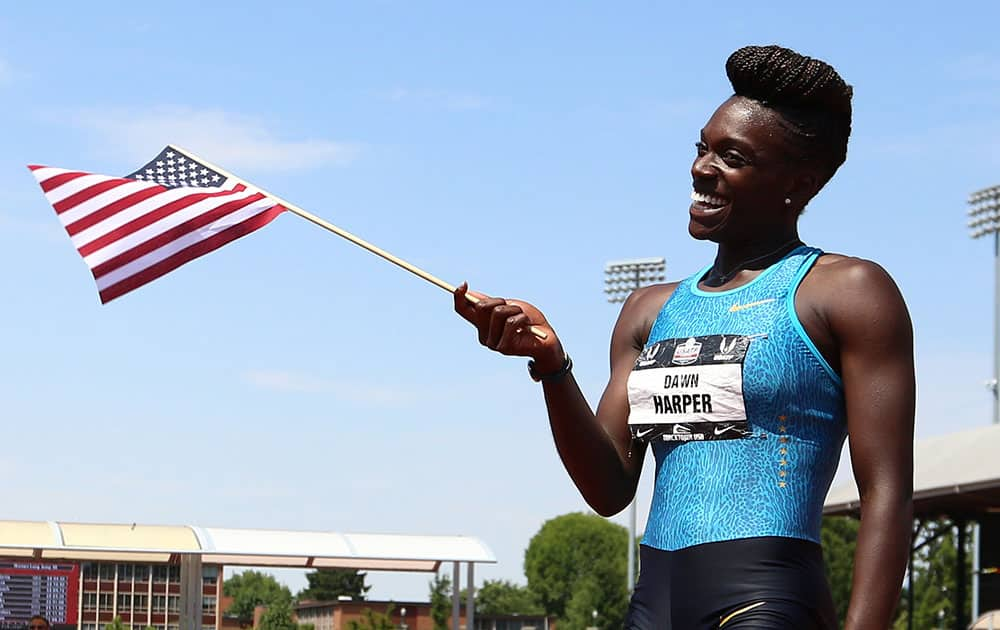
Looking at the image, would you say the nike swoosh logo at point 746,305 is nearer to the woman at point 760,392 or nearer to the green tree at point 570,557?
the woman at point 760,392

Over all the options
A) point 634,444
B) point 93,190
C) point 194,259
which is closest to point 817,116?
point 634,444

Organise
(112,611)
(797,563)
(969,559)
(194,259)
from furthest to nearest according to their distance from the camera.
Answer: (969,559) → (112,611) → (194,259) → (797,563)

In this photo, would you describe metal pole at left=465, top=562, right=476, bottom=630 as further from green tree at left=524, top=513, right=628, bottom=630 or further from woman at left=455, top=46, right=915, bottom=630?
green tree at left=524, top=513, right=628, bottom=630

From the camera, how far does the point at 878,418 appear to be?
9.98ft

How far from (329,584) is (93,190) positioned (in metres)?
22.1

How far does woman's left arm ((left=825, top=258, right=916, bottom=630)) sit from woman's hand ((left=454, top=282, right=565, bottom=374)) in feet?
1.78

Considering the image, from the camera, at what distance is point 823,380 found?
310cm

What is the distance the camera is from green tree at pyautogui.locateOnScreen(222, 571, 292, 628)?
25859mm

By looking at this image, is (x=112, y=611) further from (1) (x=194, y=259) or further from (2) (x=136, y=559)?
(1) (x=194, y=259)

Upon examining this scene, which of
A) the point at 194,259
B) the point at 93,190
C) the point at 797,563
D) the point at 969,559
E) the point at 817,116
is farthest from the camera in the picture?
the point at 969,559

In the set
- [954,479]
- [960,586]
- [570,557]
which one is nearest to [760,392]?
[954,479]

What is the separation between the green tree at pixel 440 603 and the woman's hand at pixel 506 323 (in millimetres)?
23200

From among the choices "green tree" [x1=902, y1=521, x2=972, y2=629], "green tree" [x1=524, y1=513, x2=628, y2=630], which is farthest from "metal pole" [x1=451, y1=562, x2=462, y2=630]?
"green tree" [x1=524, y1=513, x2=628, y2=630]

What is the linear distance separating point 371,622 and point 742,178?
20982 mm
